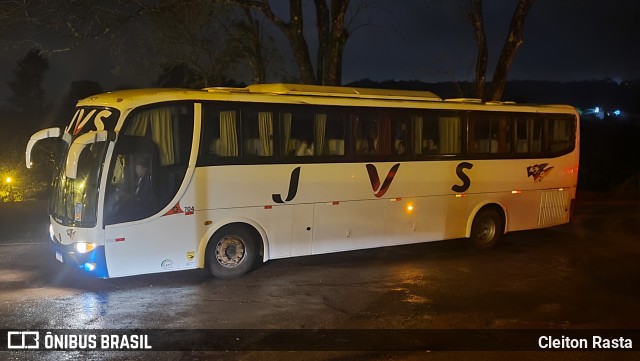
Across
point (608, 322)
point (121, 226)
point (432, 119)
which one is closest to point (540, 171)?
point (432, 119)

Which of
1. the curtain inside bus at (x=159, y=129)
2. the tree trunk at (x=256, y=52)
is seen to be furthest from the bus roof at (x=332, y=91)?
the tree trunk at (x=256, y=52)

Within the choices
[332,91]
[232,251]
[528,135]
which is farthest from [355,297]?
[528,135]

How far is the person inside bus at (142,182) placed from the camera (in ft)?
28.7

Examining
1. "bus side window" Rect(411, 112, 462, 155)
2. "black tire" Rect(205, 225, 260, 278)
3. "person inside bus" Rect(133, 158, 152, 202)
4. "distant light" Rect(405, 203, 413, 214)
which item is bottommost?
"black tire" Rect(205, 225, 260, 278)

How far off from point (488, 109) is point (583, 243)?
3.69 metres

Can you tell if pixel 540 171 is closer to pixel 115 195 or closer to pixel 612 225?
pixel 612 225

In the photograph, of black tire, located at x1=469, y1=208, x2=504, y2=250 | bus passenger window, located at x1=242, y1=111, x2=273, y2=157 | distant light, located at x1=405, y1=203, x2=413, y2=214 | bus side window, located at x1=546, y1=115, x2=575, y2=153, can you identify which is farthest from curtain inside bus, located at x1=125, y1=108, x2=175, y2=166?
bus side window, located at x1=546, y1=115, x2=575, y2=153

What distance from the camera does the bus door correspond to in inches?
339

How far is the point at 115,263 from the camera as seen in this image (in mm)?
8648

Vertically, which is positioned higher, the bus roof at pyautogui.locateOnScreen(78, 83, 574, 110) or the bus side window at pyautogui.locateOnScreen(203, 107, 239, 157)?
the bus roof at pyautogui.locateOnScreen(78, 83, 574, 110)

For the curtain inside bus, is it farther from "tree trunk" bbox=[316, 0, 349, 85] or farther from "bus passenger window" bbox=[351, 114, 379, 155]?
"tree trunk" bbox=[316, 0, 349, 85]

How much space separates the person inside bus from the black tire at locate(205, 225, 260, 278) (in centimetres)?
129

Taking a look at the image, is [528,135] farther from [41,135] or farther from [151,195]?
[41,135]

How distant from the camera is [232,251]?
9.88 meters
